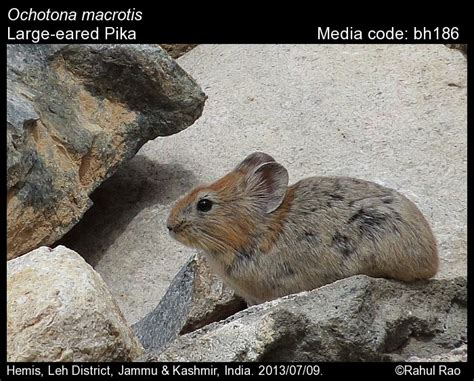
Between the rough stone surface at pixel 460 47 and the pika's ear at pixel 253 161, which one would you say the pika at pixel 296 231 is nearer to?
the pika's ear at pixel 253 161

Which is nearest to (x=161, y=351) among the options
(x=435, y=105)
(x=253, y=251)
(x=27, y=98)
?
(x=253, y=251)

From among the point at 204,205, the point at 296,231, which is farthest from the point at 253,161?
the point at 296,231

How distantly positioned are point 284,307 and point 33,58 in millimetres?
2816

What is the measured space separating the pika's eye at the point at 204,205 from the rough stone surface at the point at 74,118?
120cm

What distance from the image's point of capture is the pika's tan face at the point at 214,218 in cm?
433

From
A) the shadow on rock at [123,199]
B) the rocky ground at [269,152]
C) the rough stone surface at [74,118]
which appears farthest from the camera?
the shadow on rock at [123,199]

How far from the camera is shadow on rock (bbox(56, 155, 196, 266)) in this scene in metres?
6.09

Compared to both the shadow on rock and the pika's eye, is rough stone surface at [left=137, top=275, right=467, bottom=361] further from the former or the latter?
the shadow on rock

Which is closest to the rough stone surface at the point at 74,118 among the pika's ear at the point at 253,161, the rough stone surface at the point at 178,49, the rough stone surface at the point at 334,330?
the pika's ear at the point at 253,161

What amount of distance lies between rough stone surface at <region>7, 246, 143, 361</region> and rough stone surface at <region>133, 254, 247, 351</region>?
0.83 metres

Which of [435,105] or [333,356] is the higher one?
[435,105]

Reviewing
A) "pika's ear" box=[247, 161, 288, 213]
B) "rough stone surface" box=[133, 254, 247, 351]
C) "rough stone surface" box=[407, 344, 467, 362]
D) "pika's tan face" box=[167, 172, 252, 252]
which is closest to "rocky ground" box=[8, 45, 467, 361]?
"rough stone surface" box=[133, 254, 247, 351]

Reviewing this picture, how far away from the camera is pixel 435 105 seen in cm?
650
